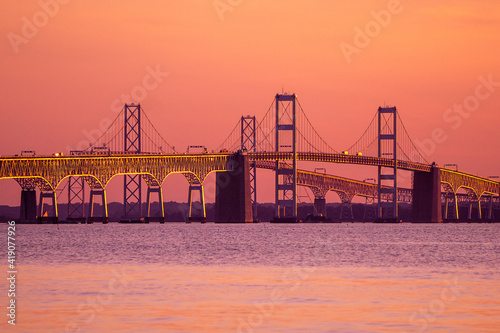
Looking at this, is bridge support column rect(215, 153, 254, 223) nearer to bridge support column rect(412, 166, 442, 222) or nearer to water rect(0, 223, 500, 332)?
bridge support column rect(412, 166, 442, 222)

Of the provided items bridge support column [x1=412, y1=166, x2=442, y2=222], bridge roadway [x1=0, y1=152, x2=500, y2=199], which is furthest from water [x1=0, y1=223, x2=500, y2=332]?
bridge support column [x1=412, y1=166, x2=442, y2=222]

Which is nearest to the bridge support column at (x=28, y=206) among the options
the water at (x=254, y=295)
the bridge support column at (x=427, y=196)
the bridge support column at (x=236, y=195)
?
the bridge support column at (x=236, y=195)

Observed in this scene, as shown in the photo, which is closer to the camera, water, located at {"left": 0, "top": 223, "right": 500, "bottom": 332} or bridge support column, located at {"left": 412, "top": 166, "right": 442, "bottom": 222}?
water, located at {"left": 0, "top": 223, "right": 500, "bottom": 332}

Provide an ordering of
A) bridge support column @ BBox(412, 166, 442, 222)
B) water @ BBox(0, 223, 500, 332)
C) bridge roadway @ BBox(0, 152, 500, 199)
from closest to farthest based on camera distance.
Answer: water @ BBox(0, 223, 500, 332) < bridge roadway @ BBox(0, 152, 500, 199) < bridge support column @ BBox(412, 166, 442, 222)

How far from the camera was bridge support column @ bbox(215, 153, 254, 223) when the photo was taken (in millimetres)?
140375

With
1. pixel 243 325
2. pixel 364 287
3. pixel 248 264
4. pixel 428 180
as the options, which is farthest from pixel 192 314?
pixel 428 180

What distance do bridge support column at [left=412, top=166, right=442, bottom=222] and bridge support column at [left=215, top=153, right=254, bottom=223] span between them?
39164 millimetres

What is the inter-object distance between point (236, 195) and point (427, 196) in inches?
1683

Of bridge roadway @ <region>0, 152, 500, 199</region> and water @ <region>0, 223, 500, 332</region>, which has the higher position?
bridge roadway @ <region>0, 152, 500, 199</region>

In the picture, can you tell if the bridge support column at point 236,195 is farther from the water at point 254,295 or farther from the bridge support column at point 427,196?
the water at point 254,295

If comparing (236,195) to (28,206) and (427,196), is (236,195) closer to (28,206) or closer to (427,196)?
(28,206)

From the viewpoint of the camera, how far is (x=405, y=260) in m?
50.1

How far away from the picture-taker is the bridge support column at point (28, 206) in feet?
452

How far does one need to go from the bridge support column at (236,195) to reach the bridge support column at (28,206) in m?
24.7
